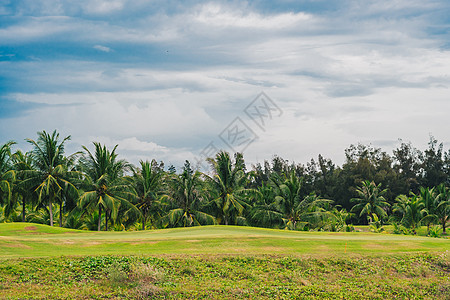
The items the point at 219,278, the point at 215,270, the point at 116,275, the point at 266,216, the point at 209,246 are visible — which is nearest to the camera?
the point at 116,275

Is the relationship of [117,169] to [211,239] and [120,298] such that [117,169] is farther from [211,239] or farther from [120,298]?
[120,298]

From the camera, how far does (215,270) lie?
15.2 meters

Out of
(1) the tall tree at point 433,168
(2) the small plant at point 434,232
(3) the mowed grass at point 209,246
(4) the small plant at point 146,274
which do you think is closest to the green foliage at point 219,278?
(4) the small plant at point 146,274

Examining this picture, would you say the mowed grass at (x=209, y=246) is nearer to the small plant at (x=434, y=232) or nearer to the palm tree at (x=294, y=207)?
the small plant at (x=434, y=232)

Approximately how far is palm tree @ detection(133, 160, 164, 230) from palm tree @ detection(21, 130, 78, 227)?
6.15 metres

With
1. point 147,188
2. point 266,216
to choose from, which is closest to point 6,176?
point 147,188

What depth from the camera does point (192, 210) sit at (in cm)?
4219

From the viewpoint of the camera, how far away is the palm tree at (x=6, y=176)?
3728 centimetres

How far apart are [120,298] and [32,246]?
6.71 meters

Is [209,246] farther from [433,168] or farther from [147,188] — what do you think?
[433,168]

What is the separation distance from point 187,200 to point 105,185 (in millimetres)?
7769

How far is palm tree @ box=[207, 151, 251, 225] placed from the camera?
42.4 m

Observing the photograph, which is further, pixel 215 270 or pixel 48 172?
pixel 48 172

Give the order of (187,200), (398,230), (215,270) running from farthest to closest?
(398,230), (187,200), (215,270)
